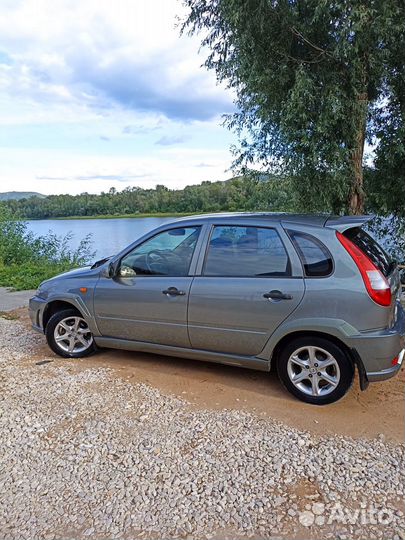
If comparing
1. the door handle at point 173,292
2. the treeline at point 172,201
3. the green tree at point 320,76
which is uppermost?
the green tree at point 320,76

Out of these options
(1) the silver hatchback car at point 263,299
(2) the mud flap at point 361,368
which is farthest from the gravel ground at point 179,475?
(1) the silver hatchback car at point 263,299

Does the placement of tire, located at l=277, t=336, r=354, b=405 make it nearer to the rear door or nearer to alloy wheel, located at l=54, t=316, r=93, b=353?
the rear door

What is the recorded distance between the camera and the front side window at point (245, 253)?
3617mm

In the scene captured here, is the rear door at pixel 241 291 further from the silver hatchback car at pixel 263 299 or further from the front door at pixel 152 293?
the front door at pixel 152 293

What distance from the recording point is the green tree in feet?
15.7

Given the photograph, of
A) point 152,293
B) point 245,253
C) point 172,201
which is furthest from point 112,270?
point 172,201

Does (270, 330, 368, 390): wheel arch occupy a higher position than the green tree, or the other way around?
the green tree

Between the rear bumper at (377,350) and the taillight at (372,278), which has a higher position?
the taillight at (372,278)

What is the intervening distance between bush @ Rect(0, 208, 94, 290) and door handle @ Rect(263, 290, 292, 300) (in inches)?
383

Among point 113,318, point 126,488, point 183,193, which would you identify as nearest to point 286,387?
point 126,488

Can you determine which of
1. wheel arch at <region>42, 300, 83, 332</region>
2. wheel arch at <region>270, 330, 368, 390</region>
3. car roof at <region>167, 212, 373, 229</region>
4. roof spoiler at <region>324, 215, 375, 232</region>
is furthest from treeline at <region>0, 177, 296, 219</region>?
wheel arch at <region>42, 300, 83, 332</region>

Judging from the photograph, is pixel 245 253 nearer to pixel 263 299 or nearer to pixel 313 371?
pixel 263 299

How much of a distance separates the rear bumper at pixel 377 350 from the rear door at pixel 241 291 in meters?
0.59

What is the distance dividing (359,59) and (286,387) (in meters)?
4.05
